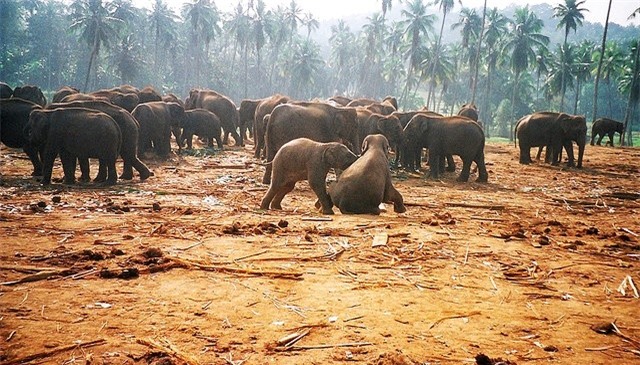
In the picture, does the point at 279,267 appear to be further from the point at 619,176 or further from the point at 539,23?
the point at 539,23

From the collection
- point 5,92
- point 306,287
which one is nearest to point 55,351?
point 306,287

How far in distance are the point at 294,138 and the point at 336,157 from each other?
440 cm

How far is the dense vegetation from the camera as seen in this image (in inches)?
2192

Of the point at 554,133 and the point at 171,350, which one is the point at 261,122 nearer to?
the point at 554,133

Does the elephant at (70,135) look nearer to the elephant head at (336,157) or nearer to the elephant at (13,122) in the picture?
the elephant at (13,122)

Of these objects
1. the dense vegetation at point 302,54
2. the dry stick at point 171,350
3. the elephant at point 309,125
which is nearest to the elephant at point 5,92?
the elephant at point 309,125

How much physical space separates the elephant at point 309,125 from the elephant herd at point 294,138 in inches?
1.1

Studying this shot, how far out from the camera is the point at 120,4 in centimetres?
6297

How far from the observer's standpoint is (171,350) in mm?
2893

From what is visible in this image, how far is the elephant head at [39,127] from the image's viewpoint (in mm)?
10430

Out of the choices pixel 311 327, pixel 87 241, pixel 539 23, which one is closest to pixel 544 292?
pixel 311 327

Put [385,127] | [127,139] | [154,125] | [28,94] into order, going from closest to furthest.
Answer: [127,139] < [385,127] < [154,125] < [28,94]

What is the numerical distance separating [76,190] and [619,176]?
16950mm

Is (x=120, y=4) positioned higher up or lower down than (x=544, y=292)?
higher up
